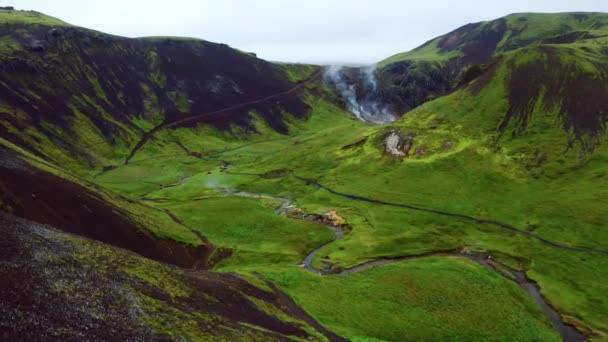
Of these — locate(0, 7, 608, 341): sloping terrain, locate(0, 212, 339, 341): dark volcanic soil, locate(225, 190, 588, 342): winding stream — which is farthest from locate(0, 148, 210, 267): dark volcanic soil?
locate(225, 190, 588, 342): winding stream

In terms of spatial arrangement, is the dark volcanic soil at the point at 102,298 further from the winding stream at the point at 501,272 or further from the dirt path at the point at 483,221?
the dirt path at the point at 483,221

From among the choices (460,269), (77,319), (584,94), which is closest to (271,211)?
(460,269)

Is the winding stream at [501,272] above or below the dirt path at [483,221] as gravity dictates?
below

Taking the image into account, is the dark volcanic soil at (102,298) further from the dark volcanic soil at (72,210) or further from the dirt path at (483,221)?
the dirt path at (483,221)

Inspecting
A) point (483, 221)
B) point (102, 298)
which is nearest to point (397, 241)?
point (483, 221)

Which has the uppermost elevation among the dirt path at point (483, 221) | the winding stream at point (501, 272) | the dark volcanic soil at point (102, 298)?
the dark volcanic soil at point (102, 298)

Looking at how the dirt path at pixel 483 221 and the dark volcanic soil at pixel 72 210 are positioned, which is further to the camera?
the dirt path at pixel 483 221

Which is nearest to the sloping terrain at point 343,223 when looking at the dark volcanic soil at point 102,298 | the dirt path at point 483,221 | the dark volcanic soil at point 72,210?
the dark volcanic soil at point 102,298

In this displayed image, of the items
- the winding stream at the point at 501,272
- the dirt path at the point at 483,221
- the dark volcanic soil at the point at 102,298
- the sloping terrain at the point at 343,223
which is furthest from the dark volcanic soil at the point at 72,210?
the dirt path at the point at 483,221

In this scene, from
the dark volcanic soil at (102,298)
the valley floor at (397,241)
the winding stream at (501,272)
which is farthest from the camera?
the winding stream at (501,272)

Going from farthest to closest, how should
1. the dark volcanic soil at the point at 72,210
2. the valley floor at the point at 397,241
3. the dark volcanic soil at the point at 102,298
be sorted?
the valley floor at the point at 397,241 < the dark volcanic soil at the point at 72,210 < the dark volcanic soil at the point at 102,298

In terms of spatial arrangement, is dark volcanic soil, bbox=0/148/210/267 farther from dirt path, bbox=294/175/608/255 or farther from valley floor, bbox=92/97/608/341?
dirt path, bbox=294/175/608/255

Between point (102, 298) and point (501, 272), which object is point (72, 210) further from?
point (501, 272)
